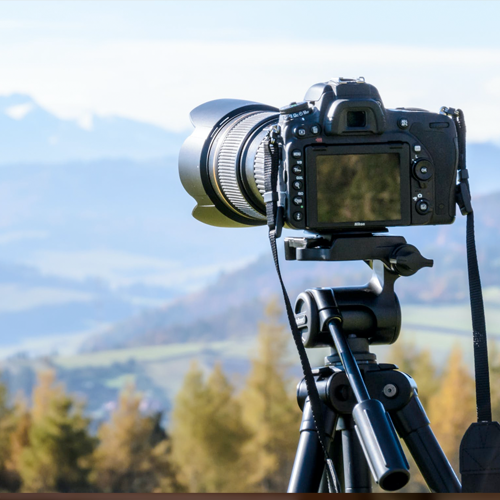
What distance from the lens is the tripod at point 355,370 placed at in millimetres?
983

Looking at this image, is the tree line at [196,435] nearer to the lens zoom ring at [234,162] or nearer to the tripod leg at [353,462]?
the lens zoom ring at [234,162]

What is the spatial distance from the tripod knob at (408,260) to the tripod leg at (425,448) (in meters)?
0.17

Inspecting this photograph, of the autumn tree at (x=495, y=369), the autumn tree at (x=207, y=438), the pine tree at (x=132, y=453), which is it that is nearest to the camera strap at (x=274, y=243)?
the autumn tree at (x=495, y=369)

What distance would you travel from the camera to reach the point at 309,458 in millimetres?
979

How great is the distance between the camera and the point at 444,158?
3.37 ft

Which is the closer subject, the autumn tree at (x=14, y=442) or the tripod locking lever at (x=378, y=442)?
the tripod locking lever at (x=378, y=442)

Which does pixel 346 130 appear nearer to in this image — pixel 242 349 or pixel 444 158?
pixel 444 158

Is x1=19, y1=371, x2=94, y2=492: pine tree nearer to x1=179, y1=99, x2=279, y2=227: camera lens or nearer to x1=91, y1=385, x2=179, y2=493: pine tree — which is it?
x1=91, y1=385, x2=179, y2=493: pine tree

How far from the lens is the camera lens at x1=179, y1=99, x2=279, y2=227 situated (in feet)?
3.82

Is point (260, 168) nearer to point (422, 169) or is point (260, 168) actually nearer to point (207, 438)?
point (422, 169)

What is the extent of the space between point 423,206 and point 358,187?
0.09 m

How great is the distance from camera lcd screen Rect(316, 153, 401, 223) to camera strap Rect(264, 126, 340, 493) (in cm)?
5

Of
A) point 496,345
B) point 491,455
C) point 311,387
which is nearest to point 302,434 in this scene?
point 311,387

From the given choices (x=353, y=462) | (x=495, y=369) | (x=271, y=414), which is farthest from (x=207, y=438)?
(x=353, y=462)
